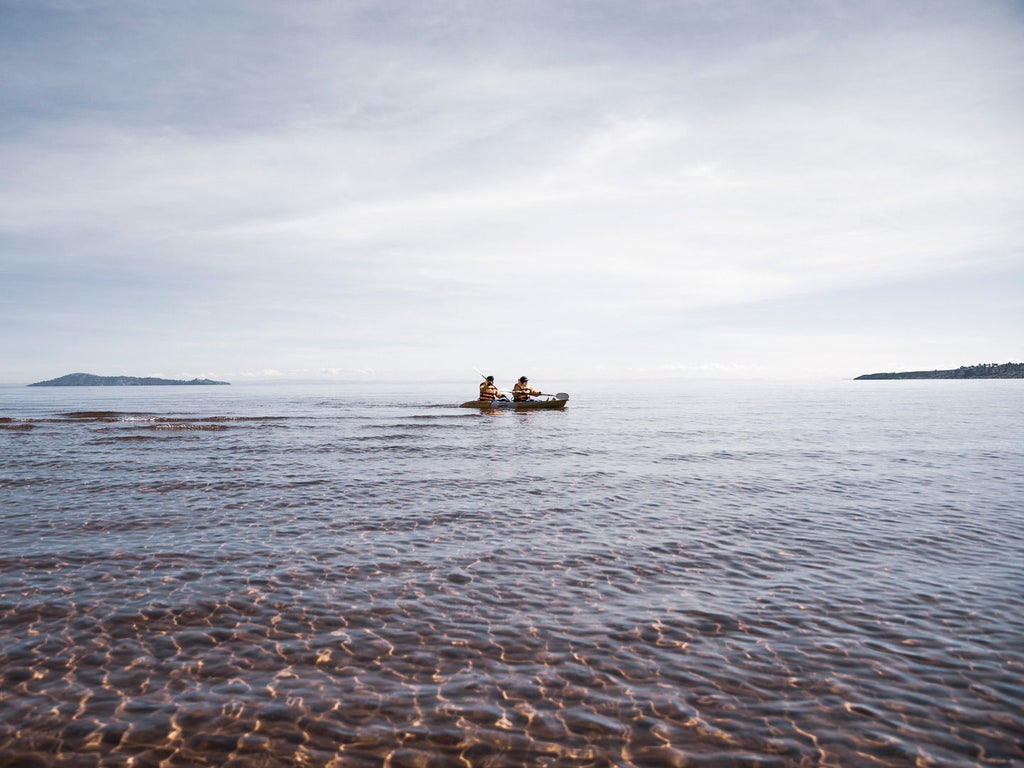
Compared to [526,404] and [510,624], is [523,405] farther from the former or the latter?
[510,624]

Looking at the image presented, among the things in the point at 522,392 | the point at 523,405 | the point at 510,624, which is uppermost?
the point at 522,392

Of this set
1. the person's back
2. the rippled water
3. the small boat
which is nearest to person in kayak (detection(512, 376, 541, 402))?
the small boat

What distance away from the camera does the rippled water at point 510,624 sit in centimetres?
636

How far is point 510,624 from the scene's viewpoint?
362 inches

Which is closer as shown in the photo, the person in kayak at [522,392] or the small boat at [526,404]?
the person in kayak at [522,392]

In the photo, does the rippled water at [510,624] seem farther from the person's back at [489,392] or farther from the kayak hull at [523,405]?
the person's back at [489,392]

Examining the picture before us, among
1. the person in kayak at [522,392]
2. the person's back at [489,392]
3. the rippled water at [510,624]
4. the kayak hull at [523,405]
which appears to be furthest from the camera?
the person's back at [489,392]

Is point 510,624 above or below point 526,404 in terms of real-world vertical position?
below

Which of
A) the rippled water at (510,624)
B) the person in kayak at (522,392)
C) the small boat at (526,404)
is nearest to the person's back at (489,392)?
the small boat at (526,404)

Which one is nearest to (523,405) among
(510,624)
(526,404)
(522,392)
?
(526,404)

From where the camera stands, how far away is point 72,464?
82.5 ft

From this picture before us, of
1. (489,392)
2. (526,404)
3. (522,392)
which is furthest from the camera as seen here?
(489,392)

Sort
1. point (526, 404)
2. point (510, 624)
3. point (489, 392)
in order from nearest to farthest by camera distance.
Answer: point (510, 624) → point (526, 404) → point (489, 392)

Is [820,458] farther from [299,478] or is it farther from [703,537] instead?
[299,478]
